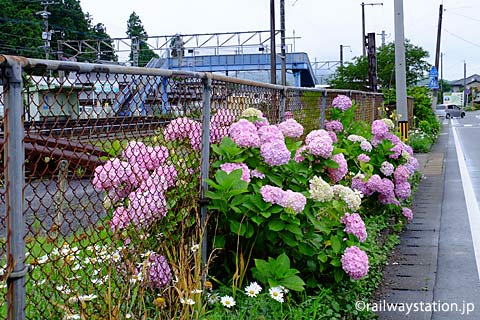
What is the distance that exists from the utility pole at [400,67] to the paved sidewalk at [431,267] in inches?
198

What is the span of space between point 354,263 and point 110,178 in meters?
1.81

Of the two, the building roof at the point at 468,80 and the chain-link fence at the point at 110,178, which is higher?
the building roof at the point at 468,80

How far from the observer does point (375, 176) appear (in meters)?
7.07

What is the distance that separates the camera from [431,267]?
19.1 ft

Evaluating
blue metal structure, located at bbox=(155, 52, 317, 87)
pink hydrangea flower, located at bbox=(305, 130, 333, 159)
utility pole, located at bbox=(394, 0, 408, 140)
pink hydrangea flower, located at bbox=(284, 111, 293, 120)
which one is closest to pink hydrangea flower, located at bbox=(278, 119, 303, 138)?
pink hydrangea flower, located at bbox=(305, 130, 333, 159)

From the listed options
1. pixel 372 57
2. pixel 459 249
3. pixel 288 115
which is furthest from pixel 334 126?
pixel 372 57

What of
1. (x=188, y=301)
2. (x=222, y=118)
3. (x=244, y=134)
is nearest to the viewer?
(x=188, y=301)

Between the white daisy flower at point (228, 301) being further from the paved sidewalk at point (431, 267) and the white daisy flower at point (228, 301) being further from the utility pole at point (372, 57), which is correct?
the utility pole at point (372, 57)

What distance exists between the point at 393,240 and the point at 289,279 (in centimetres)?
317

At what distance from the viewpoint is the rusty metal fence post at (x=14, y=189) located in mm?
→ 2377

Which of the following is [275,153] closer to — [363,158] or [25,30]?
[363,158]

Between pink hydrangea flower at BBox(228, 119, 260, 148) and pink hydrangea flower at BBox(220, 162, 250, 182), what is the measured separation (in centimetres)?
19

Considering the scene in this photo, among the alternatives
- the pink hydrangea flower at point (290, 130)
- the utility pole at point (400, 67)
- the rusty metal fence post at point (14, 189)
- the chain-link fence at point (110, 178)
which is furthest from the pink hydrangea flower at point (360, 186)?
the utility pole at point (400, 67)

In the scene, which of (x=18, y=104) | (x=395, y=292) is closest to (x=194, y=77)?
(x=18, y=104)
